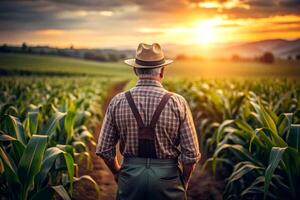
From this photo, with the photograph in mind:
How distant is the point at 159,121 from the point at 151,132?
0.09 meters

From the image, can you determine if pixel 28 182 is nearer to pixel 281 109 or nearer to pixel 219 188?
pixel 219 188

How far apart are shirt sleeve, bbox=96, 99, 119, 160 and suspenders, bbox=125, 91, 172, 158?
0.23 m

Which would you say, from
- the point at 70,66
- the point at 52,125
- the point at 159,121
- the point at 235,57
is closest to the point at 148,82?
the point at 159,121

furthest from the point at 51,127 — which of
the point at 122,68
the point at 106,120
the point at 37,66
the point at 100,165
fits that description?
the point at 122,68

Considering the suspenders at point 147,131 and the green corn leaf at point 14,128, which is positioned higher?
the suspenders at point 147,131

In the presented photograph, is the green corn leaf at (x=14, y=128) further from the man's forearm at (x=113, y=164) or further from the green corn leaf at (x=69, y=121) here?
the green corn leaf at (x=69, y=121)

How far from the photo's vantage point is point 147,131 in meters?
→ 2.91

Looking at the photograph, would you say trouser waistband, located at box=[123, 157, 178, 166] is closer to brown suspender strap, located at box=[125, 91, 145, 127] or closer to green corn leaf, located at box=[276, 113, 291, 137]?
brown suspender strap, located at box=[125, 91, 145, 127]

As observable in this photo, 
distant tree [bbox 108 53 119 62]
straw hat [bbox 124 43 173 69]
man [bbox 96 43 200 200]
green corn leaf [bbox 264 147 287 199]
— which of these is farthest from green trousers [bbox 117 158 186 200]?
distant tree [bbox 108 53 119 62]

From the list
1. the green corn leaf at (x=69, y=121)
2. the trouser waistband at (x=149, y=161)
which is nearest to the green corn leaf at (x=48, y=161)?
the trouser waistband at (x=149, y=161)

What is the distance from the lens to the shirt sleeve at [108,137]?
3090 mm

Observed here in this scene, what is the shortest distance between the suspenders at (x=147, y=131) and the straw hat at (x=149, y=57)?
23cm

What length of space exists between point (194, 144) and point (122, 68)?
7328 centimetres

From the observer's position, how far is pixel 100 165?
7.34 meters
